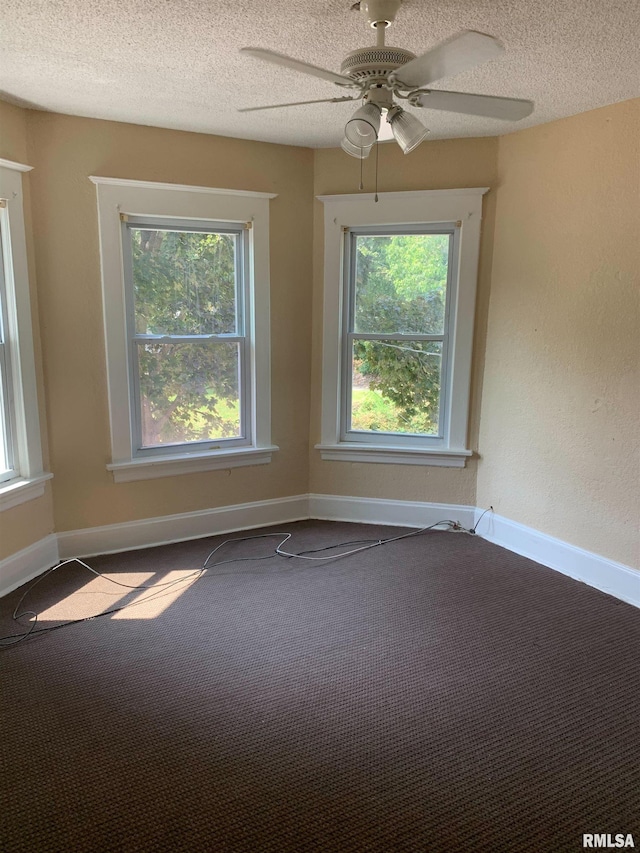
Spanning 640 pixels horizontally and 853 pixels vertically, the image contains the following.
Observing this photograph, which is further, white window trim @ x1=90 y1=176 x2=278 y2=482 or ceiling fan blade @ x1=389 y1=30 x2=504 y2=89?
white window trim @ x1=90 y1=176 x2=278 y2=482

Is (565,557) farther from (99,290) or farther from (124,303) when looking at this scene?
(99,290)

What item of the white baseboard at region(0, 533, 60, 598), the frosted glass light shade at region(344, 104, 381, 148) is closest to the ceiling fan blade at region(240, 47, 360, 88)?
the frosted glass light shade at region(344, 104, 381, 148)

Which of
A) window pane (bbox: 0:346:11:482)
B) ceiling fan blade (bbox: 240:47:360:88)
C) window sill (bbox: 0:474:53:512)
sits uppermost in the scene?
ceiling fan blade (bbox: 240:47:360:88)

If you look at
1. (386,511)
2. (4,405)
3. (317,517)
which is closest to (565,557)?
(386,511)

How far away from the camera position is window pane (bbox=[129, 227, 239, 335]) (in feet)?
11.1

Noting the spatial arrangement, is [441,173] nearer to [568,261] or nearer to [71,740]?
[568,261]

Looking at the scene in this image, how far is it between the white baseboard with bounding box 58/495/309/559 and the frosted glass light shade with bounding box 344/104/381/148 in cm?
257

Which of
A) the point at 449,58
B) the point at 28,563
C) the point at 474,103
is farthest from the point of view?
the point at 28,563

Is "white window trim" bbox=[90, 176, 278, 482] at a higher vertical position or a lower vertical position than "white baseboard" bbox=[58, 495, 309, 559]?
higher

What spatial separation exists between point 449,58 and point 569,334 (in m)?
1.98

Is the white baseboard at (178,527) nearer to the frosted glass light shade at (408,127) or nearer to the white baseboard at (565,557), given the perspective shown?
the white baseboard at (565,557)

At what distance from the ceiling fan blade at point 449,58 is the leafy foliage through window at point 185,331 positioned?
2.01 m

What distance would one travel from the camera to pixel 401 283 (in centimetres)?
373

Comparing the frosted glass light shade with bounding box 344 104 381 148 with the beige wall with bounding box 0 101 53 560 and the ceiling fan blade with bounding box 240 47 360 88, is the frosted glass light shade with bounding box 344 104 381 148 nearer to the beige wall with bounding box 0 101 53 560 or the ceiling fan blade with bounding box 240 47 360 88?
the ceiling fan blade with bounding box 240 47 360 88
